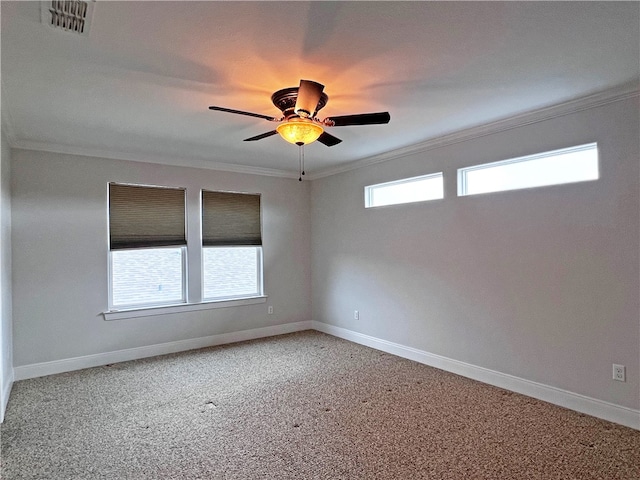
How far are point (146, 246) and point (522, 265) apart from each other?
14.1 ft

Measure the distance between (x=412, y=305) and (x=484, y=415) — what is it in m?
1.65

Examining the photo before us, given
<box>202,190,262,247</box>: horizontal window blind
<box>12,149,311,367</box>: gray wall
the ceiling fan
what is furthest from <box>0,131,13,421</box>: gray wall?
the ceiling fan

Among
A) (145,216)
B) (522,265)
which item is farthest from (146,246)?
(522,265)

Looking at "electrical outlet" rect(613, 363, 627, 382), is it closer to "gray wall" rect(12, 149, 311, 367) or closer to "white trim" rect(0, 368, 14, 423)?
"gray wall" rect(12, 149, 311, 367)

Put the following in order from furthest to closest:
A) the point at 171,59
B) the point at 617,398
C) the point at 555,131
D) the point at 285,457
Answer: the point at 555,131, the point at 617,398, the point at 285,457, the point at 171,59

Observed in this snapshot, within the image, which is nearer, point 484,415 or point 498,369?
point 484,415

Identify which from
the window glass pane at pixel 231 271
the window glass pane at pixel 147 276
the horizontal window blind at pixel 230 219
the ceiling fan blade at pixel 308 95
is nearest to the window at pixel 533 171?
Result: the ceiling fan blade at pixel 308 95

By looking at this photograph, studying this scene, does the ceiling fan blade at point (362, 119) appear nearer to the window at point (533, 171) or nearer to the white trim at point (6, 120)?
the window at point (533, 171)

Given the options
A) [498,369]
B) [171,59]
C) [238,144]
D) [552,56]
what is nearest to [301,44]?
[171,59]

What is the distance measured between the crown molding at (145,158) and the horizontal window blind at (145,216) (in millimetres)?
352

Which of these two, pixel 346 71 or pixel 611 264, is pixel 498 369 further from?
pixel 346 71

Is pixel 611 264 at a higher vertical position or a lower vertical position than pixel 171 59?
lower

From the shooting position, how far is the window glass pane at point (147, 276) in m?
4.68

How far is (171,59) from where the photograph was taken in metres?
2.34
